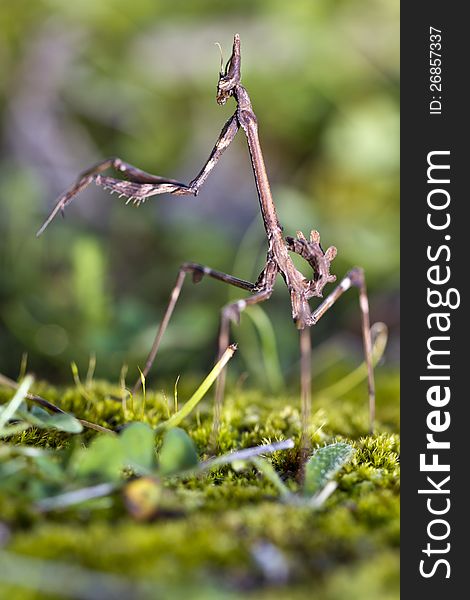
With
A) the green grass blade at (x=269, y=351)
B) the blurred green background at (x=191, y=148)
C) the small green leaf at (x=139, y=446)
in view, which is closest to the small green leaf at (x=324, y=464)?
the small green leaf at (x=139, y=446)

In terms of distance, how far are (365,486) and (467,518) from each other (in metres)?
0.29

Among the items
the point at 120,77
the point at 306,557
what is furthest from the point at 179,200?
the point at 306,557

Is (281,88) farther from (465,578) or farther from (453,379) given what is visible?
(465,578)

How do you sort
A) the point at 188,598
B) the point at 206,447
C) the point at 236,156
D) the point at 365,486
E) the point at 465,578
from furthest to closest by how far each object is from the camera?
the point at 236,156, the point at 206,447, the point at 365,486, the point at 465,578, the point at 188,598

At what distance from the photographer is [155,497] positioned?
1396 mm

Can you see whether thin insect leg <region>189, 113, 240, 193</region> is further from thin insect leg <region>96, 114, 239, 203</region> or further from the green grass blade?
the green grass blade

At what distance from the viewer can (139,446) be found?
62.0 inches

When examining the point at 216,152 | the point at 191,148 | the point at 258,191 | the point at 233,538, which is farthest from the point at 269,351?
the point at 191,148

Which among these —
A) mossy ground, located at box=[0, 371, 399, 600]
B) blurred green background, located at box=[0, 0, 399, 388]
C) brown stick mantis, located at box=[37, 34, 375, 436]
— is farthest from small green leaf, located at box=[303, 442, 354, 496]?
blurred green background, located at box=[0, 0, 399, 388]

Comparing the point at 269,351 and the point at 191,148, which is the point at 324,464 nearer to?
the point at 269,351

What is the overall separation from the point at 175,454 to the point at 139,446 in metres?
0.09

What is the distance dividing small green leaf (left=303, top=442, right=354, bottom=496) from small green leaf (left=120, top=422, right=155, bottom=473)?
1.26 feet

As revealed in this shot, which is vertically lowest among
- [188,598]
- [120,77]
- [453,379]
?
[188,598]

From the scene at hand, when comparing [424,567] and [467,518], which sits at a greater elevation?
[467,518]
